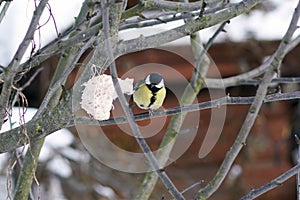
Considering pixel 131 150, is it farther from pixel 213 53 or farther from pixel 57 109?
pixel 57 109

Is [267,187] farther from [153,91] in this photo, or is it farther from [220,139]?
[220,139]

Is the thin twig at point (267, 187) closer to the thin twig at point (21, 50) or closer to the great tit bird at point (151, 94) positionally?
the thin twig at point (21, 50)

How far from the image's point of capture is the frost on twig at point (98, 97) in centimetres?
146

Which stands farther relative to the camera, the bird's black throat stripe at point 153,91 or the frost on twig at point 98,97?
the bird's black throat stripe at point 153,91

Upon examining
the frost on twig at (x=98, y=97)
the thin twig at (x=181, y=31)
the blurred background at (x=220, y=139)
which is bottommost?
the frost on twig at (x=98, y=97)

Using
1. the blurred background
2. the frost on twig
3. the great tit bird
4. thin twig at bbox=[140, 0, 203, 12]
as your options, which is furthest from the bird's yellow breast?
the blurred background

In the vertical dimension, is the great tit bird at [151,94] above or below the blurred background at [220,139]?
below

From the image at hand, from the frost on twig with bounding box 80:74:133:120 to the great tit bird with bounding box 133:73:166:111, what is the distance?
227mm

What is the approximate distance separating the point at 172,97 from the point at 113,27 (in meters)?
2.05

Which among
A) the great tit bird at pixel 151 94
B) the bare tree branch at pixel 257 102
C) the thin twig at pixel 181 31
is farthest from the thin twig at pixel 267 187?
the great tit bird at pixel 151 94

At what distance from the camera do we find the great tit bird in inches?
71.4

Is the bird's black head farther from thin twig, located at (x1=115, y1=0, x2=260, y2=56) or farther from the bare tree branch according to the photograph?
the bare tree branch

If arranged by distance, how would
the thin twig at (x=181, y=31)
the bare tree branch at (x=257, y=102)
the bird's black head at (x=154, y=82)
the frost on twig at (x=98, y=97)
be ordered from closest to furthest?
the bare tree branch at (x=257, y=102), the thin twig at (x=181, y=31), the frost on twig at (x=98, y=97), the bird's black head at (x=154, y=82)

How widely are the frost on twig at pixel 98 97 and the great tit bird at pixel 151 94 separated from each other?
0.23 metres
